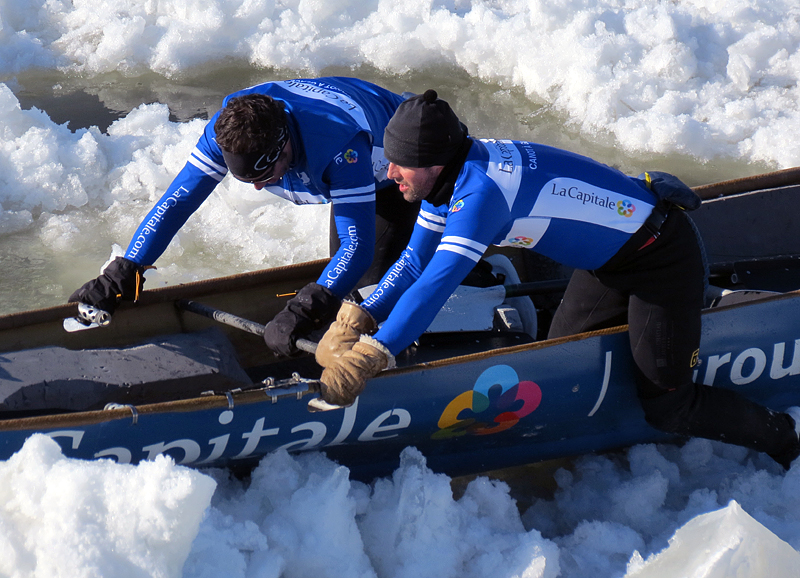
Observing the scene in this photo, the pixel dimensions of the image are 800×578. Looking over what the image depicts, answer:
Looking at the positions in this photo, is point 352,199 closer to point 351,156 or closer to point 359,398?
point 351,156

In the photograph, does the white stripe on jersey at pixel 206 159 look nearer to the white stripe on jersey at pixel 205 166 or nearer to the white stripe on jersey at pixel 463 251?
the white stripe on jersey at pixel 205 166

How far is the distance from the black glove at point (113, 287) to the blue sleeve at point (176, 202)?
2.8 inches

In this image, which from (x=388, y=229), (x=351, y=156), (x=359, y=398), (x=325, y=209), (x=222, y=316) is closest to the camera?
(x=359, y=398)

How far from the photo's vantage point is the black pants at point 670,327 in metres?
3.23

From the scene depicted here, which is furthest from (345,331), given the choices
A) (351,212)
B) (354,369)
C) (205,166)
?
(205,166)

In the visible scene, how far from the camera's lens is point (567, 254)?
317 centimetres

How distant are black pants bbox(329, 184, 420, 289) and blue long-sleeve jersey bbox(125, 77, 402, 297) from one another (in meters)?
0.36

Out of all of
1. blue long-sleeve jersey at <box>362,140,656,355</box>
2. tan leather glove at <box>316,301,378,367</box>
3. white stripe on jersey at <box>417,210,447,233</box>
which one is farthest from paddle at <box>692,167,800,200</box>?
tan leather glove at <box>316,301,378,367</box>

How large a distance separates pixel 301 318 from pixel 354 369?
52 cm

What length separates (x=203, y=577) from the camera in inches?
104

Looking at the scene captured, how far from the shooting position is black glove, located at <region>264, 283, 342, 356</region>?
3246mm

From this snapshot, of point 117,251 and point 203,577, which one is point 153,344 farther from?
point 117,251

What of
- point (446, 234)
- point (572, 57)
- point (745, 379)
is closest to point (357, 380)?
point (446, 234)

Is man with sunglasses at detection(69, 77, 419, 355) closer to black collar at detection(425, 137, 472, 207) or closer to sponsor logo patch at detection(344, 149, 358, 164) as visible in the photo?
sponsor logo patch at detection(344, 149, 358, 164)
